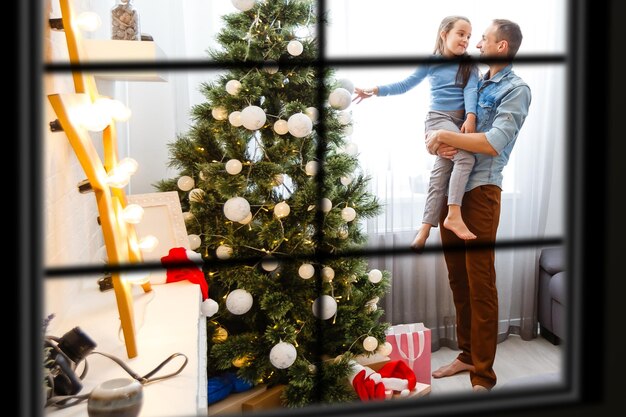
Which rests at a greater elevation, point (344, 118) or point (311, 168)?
point (344, 118)

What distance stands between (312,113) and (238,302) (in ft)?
2.72

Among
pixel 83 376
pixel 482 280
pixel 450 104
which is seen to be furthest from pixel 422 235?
pixel 83 376

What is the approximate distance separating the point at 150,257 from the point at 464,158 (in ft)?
5.23

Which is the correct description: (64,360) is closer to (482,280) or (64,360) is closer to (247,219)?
(247,219)

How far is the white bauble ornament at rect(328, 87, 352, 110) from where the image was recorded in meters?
2.34

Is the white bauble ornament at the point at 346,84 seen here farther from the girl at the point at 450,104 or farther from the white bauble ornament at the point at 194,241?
the white bauble ornament at the point at 194,241

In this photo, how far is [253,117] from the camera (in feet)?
7.23

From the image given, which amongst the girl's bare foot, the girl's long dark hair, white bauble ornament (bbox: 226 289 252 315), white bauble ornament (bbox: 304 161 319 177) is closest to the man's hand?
the girl's long dark hair

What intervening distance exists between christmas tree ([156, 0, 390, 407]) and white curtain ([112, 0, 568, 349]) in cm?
36

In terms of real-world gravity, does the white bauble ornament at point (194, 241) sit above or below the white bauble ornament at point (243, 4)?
below

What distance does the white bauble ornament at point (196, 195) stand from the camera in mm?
2377

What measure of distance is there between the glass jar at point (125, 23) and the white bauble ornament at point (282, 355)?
127cm

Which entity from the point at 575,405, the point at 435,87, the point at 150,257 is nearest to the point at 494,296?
the point at 435,87

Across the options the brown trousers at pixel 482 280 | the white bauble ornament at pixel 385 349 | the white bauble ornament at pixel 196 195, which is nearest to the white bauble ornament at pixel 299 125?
the white bauble ornament at pixel 196 195
